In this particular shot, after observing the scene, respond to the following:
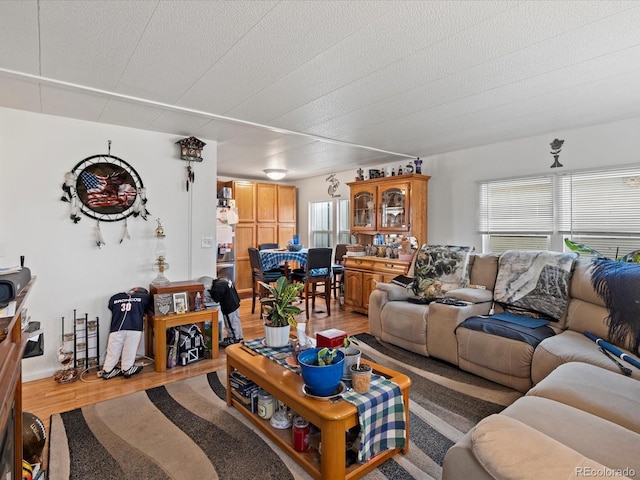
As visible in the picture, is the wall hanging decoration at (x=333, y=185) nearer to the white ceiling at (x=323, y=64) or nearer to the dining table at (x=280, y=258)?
the dining table at (x=280, y=258)

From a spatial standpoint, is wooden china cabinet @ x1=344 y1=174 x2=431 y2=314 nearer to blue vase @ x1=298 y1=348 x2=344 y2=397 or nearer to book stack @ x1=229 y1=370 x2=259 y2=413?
book stack @ x1=229 y1=370 x2=259 y2=413

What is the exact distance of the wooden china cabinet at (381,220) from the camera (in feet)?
15.4

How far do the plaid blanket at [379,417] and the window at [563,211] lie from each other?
2863 mm

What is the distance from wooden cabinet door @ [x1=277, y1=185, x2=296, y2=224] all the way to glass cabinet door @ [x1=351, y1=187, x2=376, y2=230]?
191cm

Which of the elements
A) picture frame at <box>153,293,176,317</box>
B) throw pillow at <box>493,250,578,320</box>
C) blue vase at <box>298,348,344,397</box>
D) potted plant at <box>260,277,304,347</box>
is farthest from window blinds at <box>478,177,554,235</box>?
picture frame at <box>153,293,176,317</box>

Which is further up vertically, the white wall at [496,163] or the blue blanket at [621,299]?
the white wall at [496,163]

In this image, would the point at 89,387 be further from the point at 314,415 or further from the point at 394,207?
the point at 394,207

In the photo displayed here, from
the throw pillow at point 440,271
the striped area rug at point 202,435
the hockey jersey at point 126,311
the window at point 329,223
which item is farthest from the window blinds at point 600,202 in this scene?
the hockey jersey at point 126,311

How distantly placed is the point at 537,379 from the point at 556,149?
8.07 feet

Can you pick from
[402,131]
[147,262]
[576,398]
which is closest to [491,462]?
[576,398]

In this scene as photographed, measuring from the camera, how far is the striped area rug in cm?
188

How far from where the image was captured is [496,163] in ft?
13.7

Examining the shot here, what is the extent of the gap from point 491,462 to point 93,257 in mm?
3507

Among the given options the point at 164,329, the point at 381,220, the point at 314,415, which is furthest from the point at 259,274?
the point at 314,415
